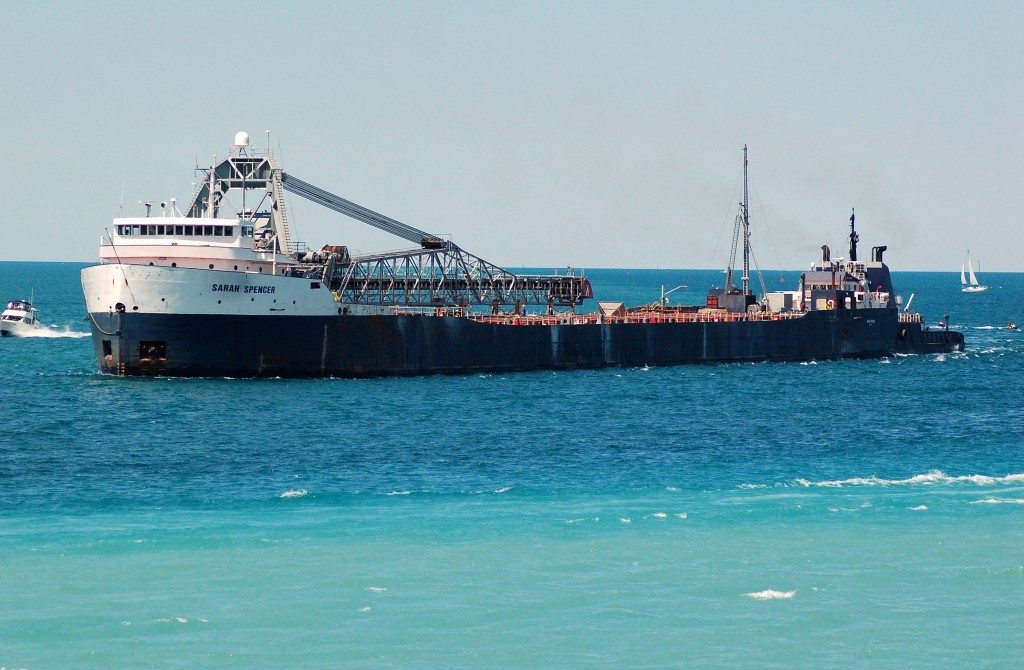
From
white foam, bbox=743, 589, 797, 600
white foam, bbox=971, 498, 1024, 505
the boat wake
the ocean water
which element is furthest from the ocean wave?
the boat wake

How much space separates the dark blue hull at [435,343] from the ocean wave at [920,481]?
3288 centimetres

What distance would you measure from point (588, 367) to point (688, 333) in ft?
28.1

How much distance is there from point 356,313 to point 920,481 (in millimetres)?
39599

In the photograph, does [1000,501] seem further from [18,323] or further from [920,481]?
[18,323]

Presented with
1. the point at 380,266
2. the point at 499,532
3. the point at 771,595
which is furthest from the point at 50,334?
the point at 771,595

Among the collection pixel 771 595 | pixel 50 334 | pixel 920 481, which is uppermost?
pixel 50 334

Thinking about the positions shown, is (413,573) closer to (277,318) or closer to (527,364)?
(277,318)

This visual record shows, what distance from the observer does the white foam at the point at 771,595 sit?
29.1m

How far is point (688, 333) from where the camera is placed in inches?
3273

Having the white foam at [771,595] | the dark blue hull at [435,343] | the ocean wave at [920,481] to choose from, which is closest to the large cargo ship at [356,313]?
the dark blue hull at [435,343]

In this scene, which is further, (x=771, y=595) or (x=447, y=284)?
(x=447, y=284)

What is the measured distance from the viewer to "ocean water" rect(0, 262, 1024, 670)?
26.4 metres

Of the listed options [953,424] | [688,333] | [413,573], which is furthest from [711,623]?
[688,333]

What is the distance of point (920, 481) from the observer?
42.3 m
